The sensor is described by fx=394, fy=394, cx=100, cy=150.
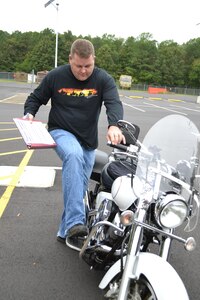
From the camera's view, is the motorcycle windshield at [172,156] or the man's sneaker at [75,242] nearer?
the motorcycle windshield at [172,156]

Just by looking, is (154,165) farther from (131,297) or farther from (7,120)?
(7,120)

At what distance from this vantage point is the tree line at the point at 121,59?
77375 millimetres

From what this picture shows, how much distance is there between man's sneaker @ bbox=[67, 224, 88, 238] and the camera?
11.1 feet

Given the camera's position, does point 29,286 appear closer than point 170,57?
Yes

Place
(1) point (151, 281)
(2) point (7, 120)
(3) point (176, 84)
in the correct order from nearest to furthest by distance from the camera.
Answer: (1) point (151, 281) < (2) point (7, 120) < (3) point (176, 84)

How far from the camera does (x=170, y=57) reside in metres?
82.6

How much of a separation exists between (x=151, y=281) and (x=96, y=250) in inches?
33.2

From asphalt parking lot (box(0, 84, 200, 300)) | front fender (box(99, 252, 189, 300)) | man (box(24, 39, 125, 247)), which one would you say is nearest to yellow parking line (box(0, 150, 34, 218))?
asphalt parking lot (box(0, 84, 200, 300))

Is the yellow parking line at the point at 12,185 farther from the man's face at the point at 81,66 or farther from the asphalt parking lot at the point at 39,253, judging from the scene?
the man's face at the point at 81,66

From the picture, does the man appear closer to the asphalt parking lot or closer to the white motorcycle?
the asphalt parking lot

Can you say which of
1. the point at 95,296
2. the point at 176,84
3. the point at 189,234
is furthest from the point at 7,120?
the point at 176,84

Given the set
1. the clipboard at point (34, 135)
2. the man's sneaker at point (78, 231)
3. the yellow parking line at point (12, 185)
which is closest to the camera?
the clipboard at point (34, 135)

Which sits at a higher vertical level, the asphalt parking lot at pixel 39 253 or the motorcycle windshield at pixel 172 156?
the motorcycle windshield at pixel 172 156

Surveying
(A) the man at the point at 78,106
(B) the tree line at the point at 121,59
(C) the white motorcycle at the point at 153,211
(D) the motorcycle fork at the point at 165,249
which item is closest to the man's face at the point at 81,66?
(A) the man at the point at 78,106
